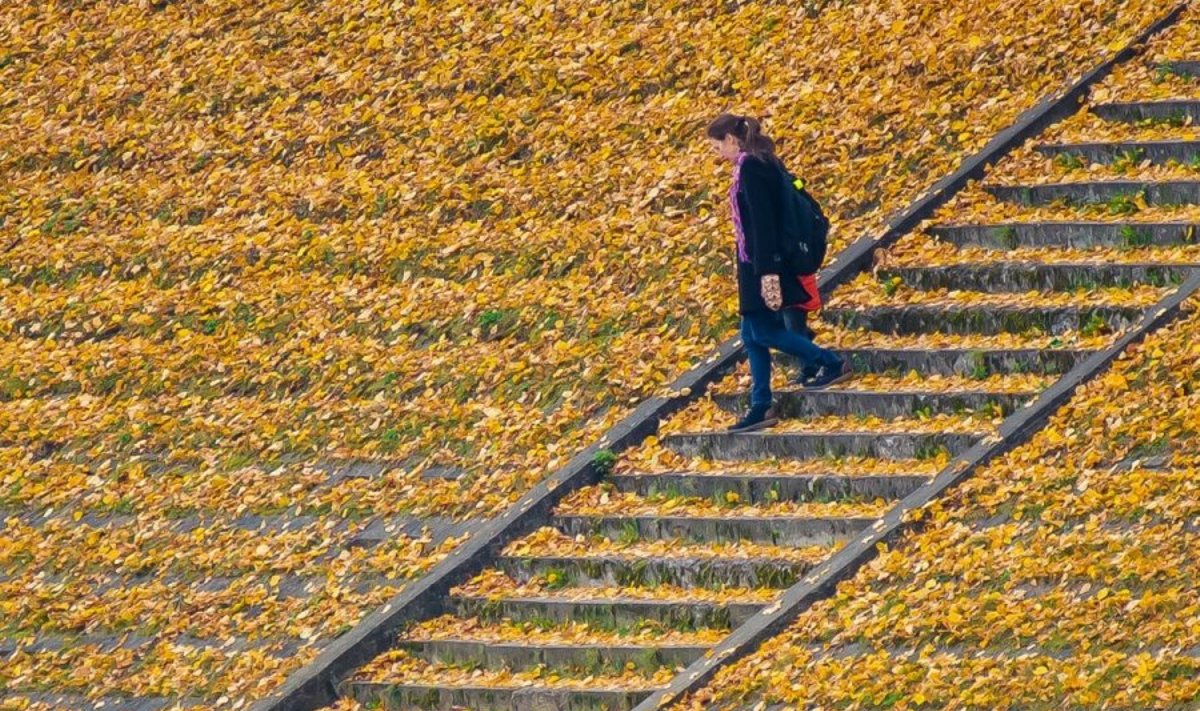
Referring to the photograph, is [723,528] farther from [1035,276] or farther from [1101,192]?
[1101,192]

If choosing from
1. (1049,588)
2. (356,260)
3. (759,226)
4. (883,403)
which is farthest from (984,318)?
(356,260)

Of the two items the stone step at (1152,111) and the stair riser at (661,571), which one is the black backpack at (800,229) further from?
the stone step at (1152,111)

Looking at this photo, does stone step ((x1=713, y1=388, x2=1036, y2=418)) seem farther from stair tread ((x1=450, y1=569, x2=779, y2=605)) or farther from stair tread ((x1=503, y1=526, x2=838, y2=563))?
stair tread ((x1=450, y1=569, x2=779, y2=605))

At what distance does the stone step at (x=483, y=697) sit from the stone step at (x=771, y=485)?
4.99 feet

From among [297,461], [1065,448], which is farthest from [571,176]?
[1065,448]

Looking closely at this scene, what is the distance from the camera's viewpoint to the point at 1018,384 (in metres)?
10.8

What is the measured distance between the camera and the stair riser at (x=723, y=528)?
33.6ft

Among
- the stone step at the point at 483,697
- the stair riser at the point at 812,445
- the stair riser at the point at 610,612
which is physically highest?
the stair riser at the point at 812,445

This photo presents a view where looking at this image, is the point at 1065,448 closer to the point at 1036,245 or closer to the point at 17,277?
the point at 1036,245

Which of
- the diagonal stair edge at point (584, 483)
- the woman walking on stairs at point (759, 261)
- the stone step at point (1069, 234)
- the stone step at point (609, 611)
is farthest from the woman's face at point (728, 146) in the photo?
the stone step at point (609, 611)

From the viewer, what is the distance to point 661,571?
34.2 feet

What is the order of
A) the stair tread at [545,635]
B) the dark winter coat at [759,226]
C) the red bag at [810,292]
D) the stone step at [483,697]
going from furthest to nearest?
the red bag at [810,292] → the dark winter coat at [759,226] → the stair tread at [545,635] → the stone step at [483,697]

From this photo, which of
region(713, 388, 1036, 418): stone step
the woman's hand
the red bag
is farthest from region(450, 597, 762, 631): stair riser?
the red bag

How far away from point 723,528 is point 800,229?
1646 millimetres
